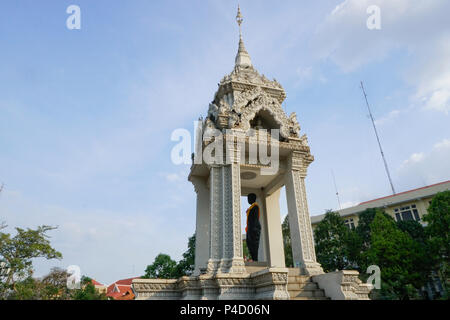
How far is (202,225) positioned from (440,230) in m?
22.9

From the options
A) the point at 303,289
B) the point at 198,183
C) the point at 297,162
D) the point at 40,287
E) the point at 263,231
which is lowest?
the point at 303,289

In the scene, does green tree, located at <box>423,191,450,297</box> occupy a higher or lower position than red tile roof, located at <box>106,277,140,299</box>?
higher

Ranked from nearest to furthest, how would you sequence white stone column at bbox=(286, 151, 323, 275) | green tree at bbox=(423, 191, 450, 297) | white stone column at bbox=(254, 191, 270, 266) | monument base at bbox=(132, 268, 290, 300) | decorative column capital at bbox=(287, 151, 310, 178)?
monument base at bbox=(132, 268, 290, 300), white stone column at bbox=(286, 151, 323, 275), decorative column capital at bbox=(287, 151, 310, 178), white stone column at bbox=(254, 191, 270, 266), green tree at bbox=(423, 191, 450, 297)

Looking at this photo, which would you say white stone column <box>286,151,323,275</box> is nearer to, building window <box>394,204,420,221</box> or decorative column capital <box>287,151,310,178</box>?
decorative column capital <box>287,151,310,178</box>

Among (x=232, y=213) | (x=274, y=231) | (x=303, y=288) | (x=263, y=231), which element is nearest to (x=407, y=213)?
(x=274, y=231)

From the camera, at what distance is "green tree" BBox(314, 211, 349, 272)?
2938cm

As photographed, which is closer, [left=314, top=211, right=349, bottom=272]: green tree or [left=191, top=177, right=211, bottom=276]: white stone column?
[left=191, top=177, right=211, bottom=276]: white stone column

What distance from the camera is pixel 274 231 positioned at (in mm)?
13906

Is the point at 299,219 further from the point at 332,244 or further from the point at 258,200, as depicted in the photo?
the point at 332,244

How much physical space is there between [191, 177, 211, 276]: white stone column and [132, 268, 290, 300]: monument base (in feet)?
7.32

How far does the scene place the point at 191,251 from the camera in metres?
30.0

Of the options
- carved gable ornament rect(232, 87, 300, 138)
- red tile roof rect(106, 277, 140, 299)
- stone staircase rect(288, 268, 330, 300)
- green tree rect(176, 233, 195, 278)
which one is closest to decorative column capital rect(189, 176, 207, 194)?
carved gable ornament rect(232, 87, 300, 138)
